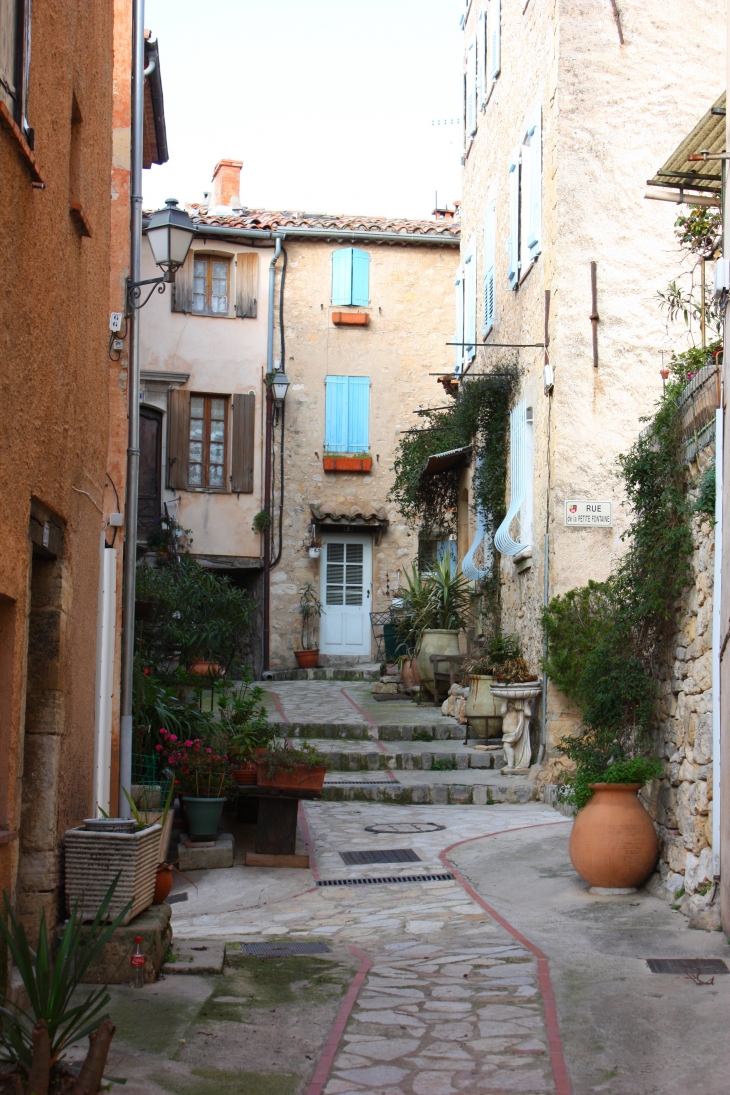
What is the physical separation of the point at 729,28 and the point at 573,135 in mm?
5416

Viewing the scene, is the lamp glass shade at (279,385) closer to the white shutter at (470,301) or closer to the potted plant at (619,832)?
the white shutter at (470,301)

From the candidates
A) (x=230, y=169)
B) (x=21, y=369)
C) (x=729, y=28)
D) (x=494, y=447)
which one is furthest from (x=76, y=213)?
(x=230, y=169)

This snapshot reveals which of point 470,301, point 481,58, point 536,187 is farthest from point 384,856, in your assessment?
point 481,58

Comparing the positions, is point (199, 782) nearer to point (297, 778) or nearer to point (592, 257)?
point (297, 778)

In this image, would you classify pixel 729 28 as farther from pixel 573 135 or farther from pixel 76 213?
pixel 573 135

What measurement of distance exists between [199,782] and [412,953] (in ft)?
9.76

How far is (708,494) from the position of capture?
Result: 6.42 metres

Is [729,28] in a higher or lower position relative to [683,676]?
higher

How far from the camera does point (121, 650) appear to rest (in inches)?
330

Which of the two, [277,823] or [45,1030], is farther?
[277,823]

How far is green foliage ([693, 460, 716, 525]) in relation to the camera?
252 inches

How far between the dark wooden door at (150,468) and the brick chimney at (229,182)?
5095 mm

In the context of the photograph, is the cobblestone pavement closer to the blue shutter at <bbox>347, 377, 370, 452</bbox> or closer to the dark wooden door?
the dark wooden door

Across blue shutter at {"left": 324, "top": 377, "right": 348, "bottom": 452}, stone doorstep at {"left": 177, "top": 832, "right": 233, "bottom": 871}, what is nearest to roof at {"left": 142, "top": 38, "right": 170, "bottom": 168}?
stone doorstep at {"left": 177, "top": 832, "right": 233, "bottom": 871}
